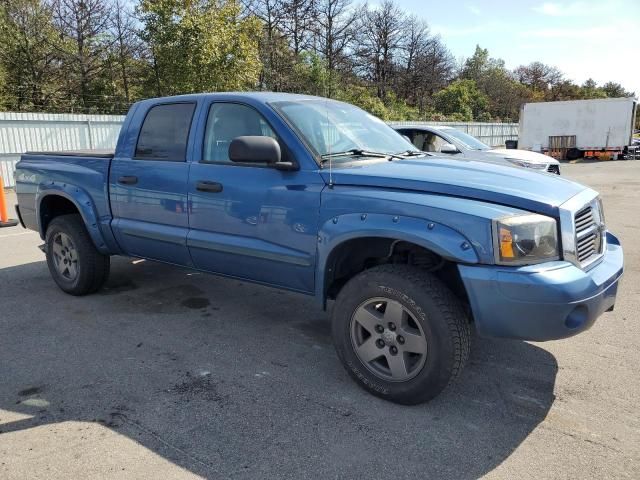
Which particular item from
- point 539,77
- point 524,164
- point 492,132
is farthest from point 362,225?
point 539,77

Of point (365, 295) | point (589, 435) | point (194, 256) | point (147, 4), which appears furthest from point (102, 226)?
point (147, 4)

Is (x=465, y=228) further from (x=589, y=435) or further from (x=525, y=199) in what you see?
(x=589, y=435)

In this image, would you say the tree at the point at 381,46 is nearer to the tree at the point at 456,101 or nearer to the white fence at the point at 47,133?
the tree at the point at 456,101

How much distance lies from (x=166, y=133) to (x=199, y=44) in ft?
48.5

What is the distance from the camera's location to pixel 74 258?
5148 millimetres

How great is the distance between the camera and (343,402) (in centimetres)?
321

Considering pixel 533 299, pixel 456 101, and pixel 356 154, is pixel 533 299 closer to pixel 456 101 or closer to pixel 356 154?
pixel 356 154

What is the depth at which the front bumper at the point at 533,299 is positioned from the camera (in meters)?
2.68

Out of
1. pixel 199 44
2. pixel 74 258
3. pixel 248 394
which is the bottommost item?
pixel 248 394

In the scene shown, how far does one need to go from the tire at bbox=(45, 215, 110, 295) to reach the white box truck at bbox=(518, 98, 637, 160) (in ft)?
85.1

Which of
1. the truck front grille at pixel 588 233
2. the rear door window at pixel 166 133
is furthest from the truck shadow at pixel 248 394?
the rear door window at pixel 166 133

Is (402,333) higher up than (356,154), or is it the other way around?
(356,154)

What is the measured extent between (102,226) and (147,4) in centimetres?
1565

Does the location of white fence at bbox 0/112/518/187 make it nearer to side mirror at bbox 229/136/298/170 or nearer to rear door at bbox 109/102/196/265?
rear door at bbox 109/102/196/265
